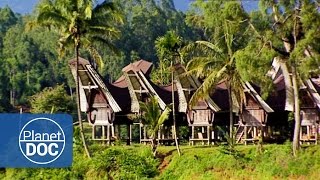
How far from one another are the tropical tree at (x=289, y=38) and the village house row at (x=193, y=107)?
3.54 m

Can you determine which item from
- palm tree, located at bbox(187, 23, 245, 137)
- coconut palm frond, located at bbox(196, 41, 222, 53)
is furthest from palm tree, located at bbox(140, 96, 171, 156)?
coconut palm frond, located at bbox(196, 41, 222, 53)

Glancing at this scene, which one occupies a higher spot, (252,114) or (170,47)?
(170,47)

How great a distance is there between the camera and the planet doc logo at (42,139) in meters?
14.3

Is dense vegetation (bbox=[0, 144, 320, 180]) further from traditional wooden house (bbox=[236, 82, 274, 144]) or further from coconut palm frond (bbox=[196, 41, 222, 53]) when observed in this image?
coconut palm frond (bbox=[196, 41, 222, 53])

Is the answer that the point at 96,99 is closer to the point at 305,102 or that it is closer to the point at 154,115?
the point at 154,115

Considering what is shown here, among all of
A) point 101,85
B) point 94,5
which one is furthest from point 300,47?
point 101,85

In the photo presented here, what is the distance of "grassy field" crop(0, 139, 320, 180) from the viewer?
1947cm

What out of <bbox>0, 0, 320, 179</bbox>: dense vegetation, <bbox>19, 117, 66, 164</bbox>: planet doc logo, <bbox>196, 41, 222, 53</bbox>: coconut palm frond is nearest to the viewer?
<bbox>19, 117, 66, 164</bbox>: planet doc logo

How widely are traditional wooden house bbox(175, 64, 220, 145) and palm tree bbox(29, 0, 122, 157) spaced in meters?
3.26

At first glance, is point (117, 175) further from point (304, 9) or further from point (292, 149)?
point (304, 9)

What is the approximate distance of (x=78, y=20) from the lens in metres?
21.8

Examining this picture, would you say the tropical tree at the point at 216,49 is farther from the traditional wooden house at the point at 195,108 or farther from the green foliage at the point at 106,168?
the green foliage at the point at 106,168

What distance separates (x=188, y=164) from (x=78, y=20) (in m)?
6.09

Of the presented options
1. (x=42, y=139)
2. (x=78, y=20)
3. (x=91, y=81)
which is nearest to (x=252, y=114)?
(x=91, y=81)
